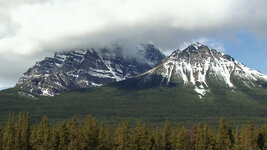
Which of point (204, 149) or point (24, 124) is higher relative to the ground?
point (24, 124)

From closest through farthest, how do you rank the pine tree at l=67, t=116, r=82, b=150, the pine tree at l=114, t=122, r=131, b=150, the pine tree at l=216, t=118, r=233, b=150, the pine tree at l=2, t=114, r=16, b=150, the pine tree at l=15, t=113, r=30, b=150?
the pine tree at l=216, t=118, r=233, b=150, the pine tree at l=67, t=116, r=82, b=150, the pine tree at l=114, t=122, r=131, b=150, the pine tree at l=2, t=114, r=16, b=150, the pine tree at l=15, t=113, r=30, b=150

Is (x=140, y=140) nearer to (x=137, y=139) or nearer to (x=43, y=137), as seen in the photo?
(x=137, y=139)

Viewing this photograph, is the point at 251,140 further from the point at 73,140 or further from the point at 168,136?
the point at 73,140

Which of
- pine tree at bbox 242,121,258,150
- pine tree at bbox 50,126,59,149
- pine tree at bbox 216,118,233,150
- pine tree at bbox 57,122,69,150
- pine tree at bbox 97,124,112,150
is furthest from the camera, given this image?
pine tree at bbox 97,124,112,150

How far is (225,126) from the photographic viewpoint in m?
139

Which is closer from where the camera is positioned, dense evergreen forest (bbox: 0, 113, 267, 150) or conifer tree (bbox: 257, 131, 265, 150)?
dense evergreen forest (bbox: 0, 113, 267, 150)

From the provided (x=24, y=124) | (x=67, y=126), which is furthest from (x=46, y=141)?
(x=24, y=124)

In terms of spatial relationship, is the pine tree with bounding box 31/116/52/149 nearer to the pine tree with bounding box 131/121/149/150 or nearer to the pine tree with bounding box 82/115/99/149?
the pine tree with bounding box 82/115/99/149

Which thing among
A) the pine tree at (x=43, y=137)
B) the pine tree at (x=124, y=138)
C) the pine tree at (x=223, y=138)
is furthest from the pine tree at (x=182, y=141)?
the pine tree at (x=43, y=137)

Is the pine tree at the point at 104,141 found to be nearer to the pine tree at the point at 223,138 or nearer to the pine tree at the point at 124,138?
the pine tree at the point at 124,138

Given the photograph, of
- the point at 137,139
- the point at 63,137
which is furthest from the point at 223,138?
the point at 63,137

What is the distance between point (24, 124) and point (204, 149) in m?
68.0

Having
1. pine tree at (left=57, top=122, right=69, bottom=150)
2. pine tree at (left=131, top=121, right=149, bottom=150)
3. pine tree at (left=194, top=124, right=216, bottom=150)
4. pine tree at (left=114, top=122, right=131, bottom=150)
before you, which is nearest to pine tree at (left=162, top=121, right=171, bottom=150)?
pine tree at (left=131, top=121, right=149, bottom=150)

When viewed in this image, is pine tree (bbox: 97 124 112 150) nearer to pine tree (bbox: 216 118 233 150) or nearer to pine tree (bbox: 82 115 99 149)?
pine tree (bbox: 82 115 99 149)
